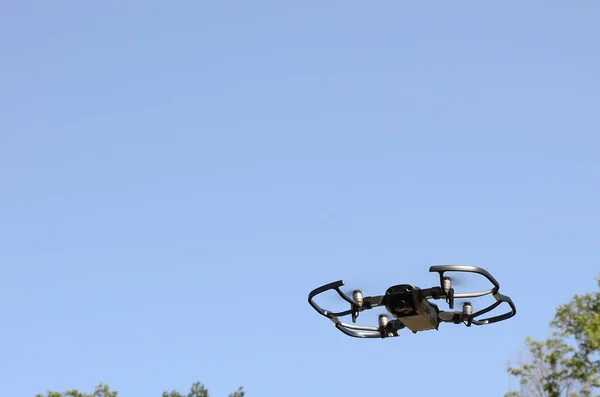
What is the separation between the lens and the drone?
26.1 feet

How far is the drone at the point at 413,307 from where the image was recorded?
794 centimetres

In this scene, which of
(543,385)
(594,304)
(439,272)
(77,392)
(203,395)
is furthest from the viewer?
(203,395)

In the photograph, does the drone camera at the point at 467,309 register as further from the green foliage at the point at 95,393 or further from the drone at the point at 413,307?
the green foliage at the point at 95,393

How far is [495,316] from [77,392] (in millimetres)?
23620

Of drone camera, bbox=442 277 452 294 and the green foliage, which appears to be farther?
the green foliage

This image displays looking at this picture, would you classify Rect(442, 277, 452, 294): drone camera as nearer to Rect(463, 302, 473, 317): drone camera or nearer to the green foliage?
Rect(463, 302, 473, 317): drone camera

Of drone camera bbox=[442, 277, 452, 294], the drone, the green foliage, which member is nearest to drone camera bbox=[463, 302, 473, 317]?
the drone

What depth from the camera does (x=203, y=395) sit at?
133 ft

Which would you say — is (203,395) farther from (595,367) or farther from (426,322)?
(426,322)

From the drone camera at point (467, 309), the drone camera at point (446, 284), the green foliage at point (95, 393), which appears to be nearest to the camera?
the drone camera at point (446, 284)

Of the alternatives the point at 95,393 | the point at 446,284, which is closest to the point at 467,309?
the point at 446,284

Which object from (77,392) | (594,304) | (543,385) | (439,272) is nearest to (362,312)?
(439,272)

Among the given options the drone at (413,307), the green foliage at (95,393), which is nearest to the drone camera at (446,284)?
the drone at (413,307)

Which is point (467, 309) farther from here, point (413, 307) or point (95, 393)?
point (95, 393)
